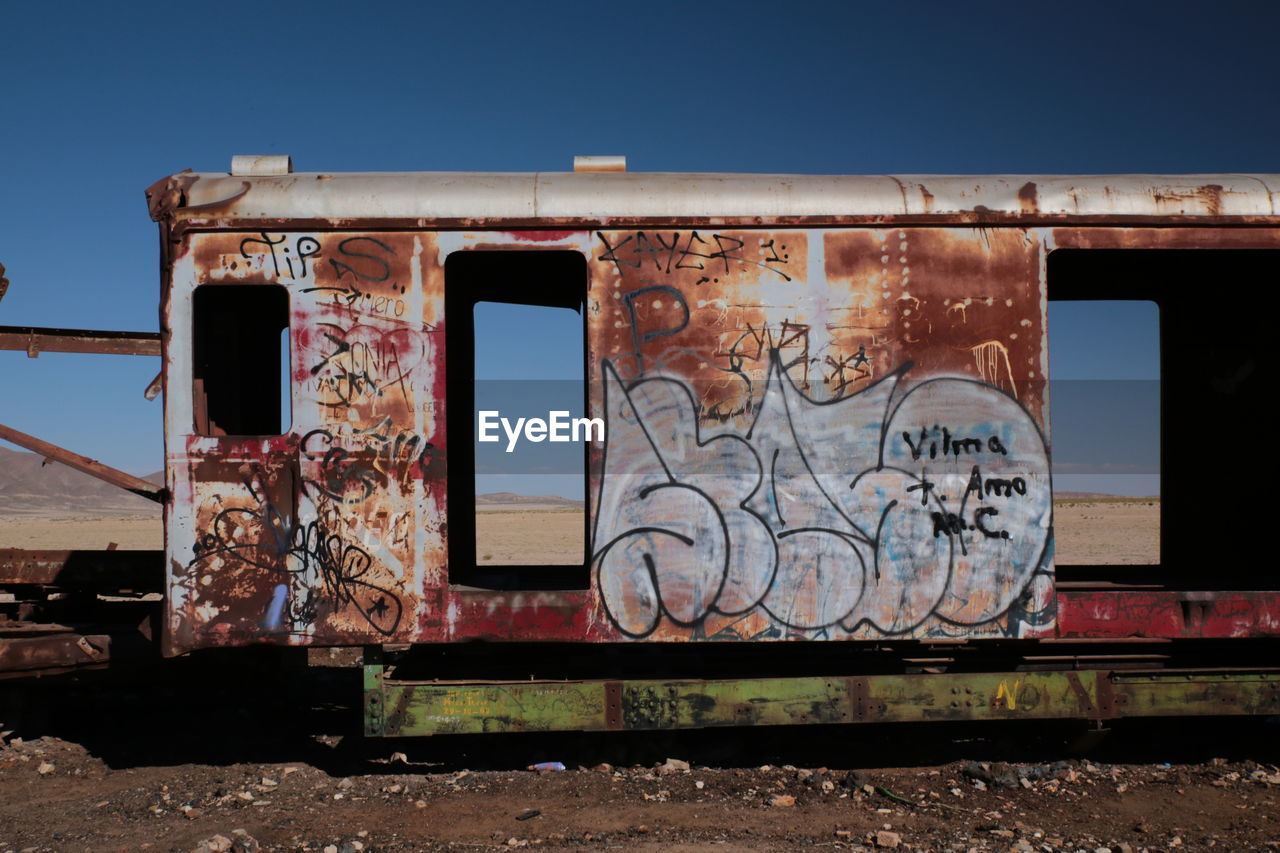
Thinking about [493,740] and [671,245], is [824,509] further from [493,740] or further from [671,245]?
[493,740]

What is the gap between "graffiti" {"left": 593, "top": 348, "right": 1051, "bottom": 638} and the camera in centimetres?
417

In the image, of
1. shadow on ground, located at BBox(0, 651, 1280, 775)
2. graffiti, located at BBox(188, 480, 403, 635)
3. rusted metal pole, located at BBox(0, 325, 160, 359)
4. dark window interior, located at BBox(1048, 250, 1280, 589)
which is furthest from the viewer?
dark window interior, located at BBox(1048, 250, 1280, 589)

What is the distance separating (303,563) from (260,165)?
2149 millimetres

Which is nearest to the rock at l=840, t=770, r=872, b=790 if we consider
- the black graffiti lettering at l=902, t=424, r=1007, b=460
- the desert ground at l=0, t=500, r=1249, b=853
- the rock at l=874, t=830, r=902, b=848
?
the desert ground at l=0, t=500, r=1249, b=853

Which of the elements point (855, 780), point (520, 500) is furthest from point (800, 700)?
point (520, 500)

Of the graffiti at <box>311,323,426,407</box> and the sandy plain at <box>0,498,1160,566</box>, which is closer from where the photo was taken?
the graffiti at <box>311,323,426,407</box>

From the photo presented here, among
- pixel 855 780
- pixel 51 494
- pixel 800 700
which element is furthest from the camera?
pixel 51 494

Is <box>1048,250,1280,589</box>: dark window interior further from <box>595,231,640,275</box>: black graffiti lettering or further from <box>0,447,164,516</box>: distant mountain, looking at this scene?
<box>0,447,164,516</box>: distant mountain

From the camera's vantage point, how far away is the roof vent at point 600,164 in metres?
4.58

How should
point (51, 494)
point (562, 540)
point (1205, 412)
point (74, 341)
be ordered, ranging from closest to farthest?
point (74, 341) → point (1205, 412) → point (562, 540) → point (51, 494)

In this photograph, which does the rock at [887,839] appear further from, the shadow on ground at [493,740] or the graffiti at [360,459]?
the graffiti at [360,459]

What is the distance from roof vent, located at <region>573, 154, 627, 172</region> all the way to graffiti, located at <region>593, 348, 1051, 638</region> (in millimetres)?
1181

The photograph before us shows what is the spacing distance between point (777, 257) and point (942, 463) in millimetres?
1344

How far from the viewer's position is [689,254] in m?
4.25
